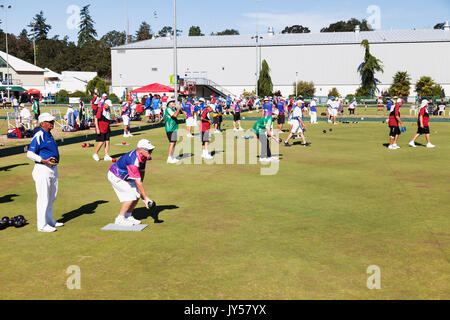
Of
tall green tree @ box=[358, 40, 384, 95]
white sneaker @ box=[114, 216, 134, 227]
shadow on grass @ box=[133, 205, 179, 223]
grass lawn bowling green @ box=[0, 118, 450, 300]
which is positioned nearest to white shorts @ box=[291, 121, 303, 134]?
grass lawn bowling green @ box=[0, 118, 450, 300]

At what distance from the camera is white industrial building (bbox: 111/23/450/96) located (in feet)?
241

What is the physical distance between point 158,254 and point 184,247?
1.43 feet

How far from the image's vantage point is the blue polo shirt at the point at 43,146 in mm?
7219

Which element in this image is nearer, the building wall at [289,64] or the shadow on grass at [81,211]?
the shadow on grass at [81,211]

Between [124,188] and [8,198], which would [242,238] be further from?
[8,198]

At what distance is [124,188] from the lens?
23.7 feet

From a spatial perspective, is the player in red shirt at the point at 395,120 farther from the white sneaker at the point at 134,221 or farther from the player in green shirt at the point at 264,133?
the white sneaker at the point at 134,221

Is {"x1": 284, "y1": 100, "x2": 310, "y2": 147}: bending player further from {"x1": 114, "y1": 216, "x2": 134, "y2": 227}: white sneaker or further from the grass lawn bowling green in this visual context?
{"x1": 114, "y1": 216, "x2": 134, "y2": 227}: white sneaker

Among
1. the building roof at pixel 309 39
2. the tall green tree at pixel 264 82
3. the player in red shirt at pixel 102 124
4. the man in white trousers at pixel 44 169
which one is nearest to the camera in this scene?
the man in white trousers at pixel 44 169

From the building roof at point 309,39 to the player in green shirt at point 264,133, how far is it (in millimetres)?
64209

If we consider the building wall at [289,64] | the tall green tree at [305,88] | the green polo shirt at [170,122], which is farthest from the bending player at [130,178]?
the building wall at [289,64]

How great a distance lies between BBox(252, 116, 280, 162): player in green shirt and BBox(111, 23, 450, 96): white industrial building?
58.2 m

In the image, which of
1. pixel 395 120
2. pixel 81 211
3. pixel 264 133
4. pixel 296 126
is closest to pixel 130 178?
pixel 81 211

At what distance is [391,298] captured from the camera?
198 inches
